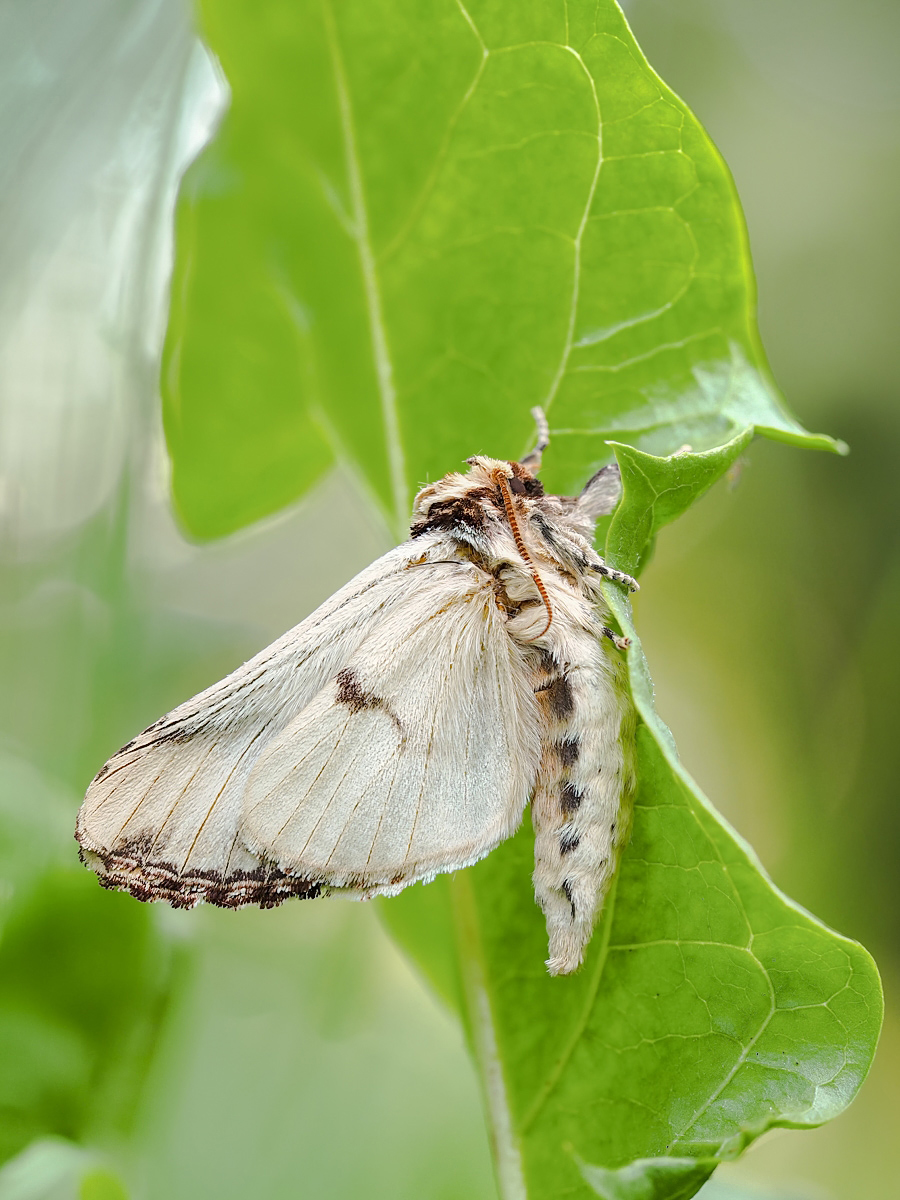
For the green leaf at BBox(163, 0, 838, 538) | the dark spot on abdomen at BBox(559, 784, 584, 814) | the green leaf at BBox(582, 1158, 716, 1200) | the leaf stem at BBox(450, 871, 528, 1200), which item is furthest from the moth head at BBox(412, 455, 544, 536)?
the green leaf at BBox(582, 1158, 716, 1200)

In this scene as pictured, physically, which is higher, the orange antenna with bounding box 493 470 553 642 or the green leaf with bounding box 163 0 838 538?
the green leaf with bounding box 163 0 838 538

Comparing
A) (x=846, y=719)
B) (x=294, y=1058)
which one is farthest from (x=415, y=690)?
(x=846, y=719)

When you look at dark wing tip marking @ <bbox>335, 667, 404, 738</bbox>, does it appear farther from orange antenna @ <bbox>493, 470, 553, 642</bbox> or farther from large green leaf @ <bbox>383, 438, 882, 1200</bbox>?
large green leaf @ <bbox>383, 438, 882, 1200</bbox>

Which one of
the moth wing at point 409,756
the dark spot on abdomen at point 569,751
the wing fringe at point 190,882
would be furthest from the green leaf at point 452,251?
the wing fringe at point 190,882

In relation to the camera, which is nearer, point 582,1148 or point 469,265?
point 582,1148

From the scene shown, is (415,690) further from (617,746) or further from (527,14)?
(527,14)

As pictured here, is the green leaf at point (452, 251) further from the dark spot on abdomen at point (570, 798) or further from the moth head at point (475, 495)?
the dark spot on abdomen at point (570, 798)

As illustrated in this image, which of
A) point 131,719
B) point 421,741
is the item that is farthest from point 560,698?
point 131,719
